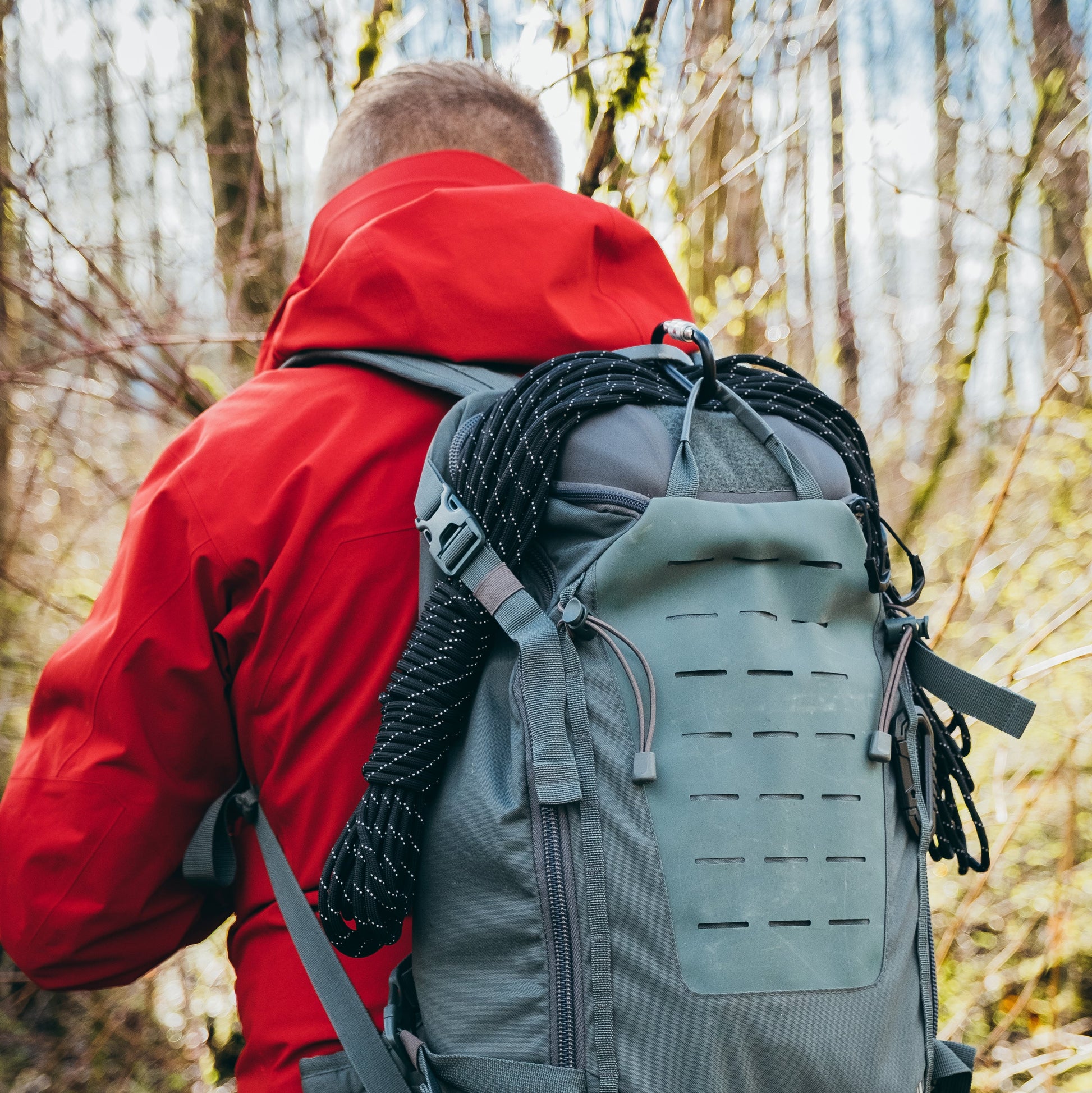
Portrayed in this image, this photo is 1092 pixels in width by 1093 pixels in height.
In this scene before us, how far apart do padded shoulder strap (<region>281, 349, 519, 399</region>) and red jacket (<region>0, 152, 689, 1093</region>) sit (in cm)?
2

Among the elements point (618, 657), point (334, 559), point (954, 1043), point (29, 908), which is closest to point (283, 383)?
point (334, 559)

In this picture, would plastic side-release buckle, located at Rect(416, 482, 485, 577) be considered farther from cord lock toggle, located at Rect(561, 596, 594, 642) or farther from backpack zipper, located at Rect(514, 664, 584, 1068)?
backpack zipper, located at Rect(514, 664, 584, 1068)

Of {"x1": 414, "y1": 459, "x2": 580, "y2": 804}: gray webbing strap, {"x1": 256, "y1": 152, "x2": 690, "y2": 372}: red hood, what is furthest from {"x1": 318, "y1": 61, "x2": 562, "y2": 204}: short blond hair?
{"x1": 414, "y1": 459, "x2": 580, "y2": 804}: gray webbing strap

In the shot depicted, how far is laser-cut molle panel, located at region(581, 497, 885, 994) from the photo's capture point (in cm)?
→ 91

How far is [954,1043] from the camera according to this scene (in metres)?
1.21

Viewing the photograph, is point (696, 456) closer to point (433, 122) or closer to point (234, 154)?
point (433, 122)

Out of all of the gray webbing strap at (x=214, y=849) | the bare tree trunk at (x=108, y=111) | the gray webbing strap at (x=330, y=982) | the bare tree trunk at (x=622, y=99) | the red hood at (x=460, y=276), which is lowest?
the gray webbing strap at (x=330, y=982)

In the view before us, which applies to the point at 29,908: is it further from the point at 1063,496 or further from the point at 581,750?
the point at 1063,496

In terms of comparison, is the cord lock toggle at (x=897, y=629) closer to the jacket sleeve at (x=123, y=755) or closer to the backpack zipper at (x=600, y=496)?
the backpack zipper at (x=600, y=496)

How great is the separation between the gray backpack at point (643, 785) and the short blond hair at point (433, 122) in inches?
23.5

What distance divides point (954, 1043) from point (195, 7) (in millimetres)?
3473

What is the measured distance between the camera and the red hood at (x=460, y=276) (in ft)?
3.93

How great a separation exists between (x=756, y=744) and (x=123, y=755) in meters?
0.75

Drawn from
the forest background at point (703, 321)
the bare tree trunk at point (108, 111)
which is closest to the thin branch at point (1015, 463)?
the forest background at point (703, 321)
